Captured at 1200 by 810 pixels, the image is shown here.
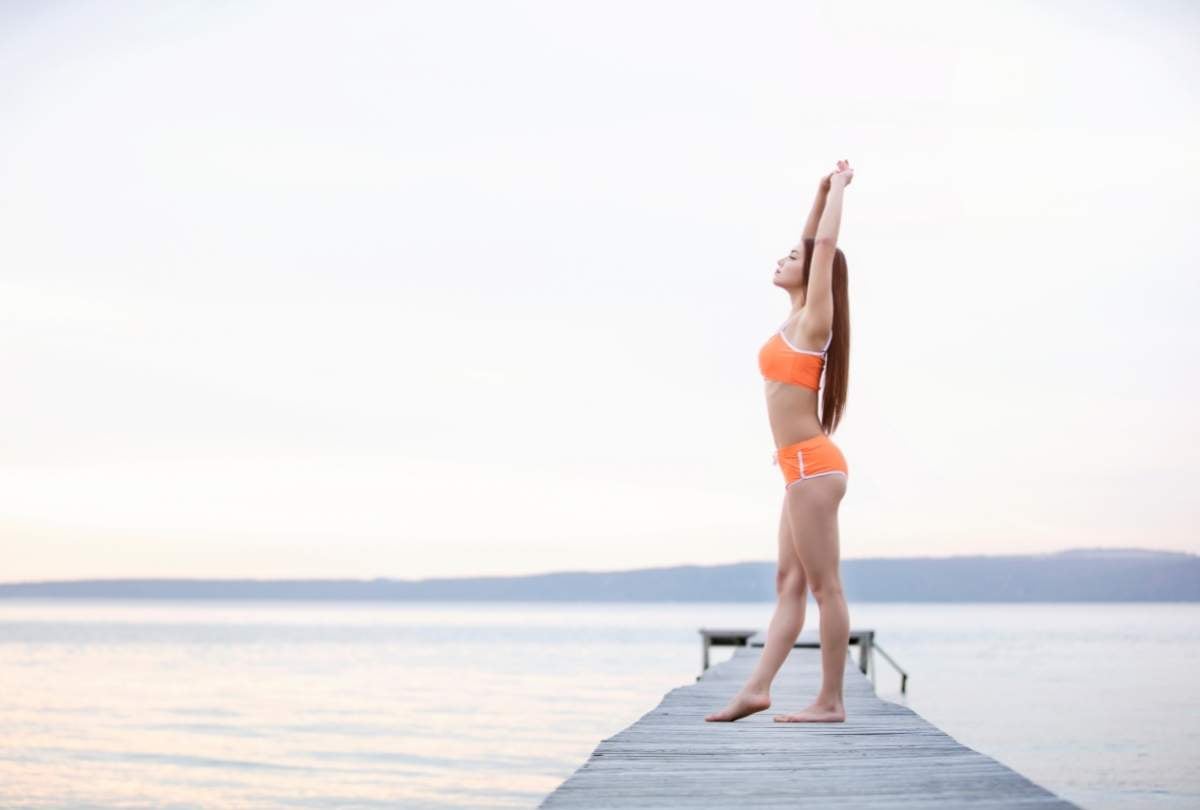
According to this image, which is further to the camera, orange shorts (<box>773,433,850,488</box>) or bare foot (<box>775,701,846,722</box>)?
bare foot (<box>775,701,846,722</box>)

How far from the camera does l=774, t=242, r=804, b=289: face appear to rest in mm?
6172

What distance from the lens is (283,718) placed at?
27703 millimetres

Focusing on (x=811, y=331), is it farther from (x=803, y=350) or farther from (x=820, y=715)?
(x=820, y=715)

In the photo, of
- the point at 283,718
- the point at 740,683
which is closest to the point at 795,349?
the point at 740,683

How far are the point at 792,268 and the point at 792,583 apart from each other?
1438 mm

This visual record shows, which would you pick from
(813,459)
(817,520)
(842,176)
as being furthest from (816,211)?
(817,520)

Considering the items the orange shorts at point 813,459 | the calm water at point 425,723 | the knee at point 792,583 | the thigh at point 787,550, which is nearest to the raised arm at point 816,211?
the orange shorts at point 813,459

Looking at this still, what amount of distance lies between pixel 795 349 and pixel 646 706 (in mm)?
27339

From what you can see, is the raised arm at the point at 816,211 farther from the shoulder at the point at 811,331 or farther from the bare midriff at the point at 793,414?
the bare midriff at the point at 793,414

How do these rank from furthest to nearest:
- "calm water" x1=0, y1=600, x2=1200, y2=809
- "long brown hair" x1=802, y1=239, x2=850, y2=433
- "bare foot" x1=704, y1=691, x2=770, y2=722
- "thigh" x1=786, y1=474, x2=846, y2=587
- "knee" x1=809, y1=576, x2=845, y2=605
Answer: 1. "calm water" x1=0, y1=600, x2=1200, y2=809
2. "bare foot" x1=704, y1=691, x2=770, y2=722
3. "long brown hair" x1=802, y1=239, x2=850, y2=433
4. "knee" x1=809, y1=576, x2=845, y2=605
5. "thigh" x1=786, y1=474, x2=846, y2=587

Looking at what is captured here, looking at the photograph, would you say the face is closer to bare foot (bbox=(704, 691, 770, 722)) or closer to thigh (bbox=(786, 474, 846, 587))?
thigh (bbox=(786, 474, 846, 587))

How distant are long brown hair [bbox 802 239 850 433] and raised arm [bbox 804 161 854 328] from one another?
0.36ft

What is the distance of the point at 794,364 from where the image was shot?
19.6 ft

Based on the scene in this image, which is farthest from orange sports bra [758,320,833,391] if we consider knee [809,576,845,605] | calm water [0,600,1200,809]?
calm water [0,600,1200,809]
